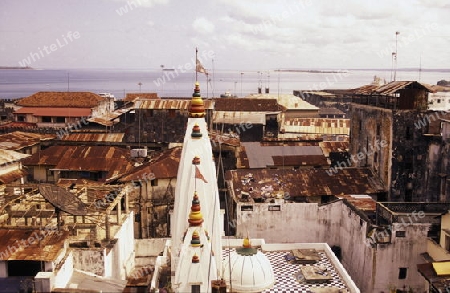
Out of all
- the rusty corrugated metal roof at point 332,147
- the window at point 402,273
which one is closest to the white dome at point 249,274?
the window at point 402,273

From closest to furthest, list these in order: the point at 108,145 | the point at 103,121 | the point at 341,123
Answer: the point at 108,145
the point at 103,121
the point at 341,123

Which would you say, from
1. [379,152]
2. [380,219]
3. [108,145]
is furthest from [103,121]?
[380,219]

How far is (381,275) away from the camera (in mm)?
23047

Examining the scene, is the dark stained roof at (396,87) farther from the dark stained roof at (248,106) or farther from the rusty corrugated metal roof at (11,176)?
the dark stained roof at (248,106)

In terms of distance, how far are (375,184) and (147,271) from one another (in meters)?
17.0

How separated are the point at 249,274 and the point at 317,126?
138ft

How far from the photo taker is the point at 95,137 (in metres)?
45.4

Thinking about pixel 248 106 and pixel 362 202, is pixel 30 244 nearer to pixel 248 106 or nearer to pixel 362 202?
pixel 362 202

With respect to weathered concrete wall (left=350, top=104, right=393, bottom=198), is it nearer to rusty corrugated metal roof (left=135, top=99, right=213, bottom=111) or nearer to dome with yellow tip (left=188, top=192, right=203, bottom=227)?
rusty corrugated metal roof (left=135, top=99, right=213, bottom=111)

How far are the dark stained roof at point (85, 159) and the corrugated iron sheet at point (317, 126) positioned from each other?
966 inches

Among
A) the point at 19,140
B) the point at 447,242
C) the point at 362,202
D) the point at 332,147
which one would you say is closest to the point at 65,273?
the point at 447,242

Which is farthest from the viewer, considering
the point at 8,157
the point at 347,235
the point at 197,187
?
the point at 8,157

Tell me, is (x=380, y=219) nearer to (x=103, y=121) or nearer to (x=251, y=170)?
(x=251, y=170)

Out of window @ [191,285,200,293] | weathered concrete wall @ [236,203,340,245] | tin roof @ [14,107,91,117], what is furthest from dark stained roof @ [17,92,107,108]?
window @ [191,285,200,293]
